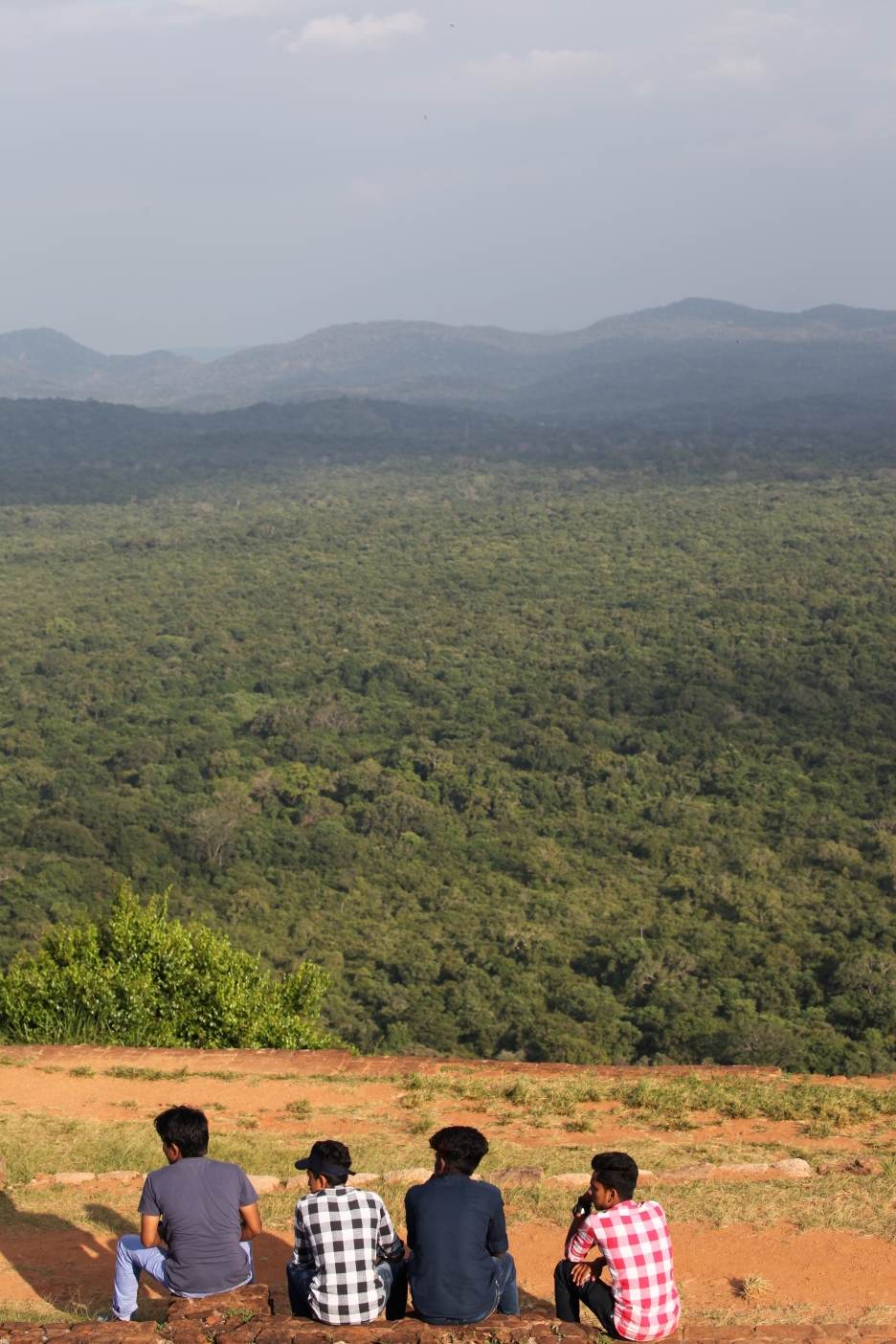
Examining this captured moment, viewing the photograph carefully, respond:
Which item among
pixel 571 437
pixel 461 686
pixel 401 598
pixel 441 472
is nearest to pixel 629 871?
pixel 461 686

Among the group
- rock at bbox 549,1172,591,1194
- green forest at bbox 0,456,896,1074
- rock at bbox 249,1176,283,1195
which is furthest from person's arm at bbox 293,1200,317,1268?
green forest at bbox 0,456,896,1074

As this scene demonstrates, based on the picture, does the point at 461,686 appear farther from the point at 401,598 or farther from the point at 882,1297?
the point at 882,1297

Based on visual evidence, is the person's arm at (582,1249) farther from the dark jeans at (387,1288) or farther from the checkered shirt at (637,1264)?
the dark jeans at (387,1288)

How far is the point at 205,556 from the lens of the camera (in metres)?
92.2

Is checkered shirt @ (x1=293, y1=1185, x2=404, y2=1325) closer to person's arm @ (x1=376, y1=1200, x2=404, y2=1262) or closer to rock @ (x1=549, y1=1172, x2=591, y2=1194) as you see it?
person's arm @ (x1=376, y1=1200, x2=404, y2=1262)

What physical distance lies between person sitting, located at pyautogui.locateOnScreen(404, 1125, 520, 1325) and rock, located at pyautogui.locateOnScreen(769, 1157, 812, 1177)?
4402 millimetres

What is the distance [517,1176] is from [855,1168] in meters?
2.67

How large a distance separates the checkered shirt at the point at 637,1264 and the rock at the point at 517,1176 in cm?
340

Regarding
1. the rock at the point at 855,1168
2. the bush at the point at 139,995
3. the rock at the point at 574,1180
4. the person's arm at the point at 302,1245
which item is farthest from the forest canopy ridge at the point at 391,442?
the person's arm at the point at 302,1245

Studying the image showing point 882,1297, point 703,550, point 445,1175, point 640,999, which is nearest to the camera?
point 445,1175

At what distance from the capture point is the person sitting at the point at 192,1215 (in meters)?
5.29

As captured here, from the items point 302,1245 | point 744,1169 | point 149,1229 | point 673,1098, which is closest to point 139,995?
point 673,1098

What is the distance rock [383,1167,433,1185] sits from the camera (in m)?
8.38

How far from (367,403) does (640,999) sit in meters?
162
